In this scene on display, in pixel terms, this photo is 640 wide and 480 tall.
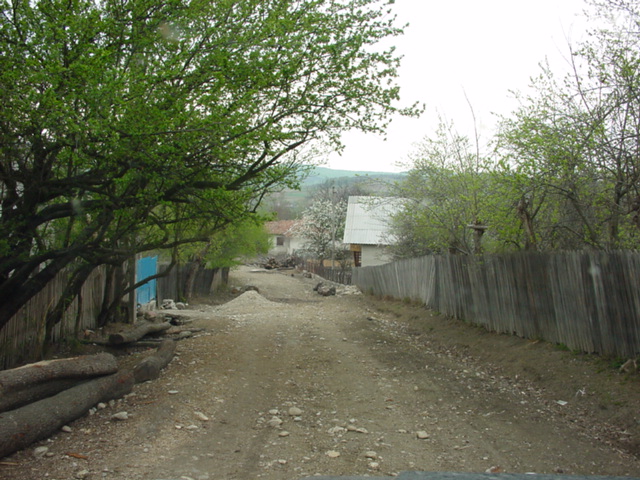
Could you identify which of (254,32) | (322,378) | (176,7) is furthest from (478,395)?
(176,7)

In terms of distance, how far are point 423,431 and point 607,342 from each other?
10.1 feet

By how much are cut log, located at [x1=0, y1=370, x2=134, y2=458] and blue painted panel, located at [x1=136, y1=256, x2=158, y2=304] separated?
43.9 ft

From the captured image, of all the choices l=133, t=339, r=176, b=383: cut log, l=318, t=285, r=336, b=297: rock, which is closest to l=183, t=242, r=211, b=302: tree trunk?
l=318, t=285, r=336, b=297: rock

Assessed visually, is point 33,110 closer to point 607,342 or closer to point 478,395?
point 478,395

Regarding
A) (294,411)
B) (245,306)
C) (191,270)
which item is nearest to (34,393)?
(294,411)

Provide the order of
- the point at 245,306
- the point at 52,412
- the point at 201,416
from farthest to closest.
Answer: the point at 245,306 → the point at 201,416 → the point at 52,412

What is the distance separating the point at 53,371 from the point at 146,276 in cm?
1624

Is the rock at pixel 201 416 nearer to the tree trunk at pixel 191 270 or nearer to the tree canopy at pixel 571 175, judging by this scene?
the tree canopy at pixel 571 175

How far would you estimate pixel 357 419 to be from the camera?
6262 mm

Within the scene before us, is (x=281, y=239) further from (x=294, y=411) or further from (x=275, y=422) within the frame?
(x=275, y=422)

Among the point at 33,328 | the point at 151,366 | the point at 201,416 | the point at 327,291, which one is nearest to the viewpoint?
the point at 201,416

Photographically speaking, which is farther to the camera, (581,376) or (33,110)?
(581,376)

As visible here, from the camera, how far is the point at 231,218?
9.45m

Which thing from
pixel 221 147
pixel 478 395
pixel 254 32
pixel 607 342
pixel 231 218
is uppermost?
pixel 254 32
